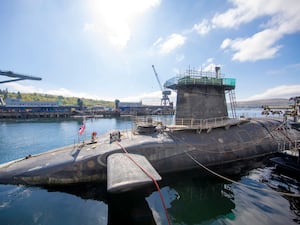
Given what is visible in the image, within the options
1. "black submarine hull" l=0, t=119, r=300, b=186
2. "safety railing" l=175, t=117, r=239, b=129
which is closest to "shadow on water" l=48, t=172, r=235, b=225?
"black submarine hull" l=0, t=119, r=300, b=186

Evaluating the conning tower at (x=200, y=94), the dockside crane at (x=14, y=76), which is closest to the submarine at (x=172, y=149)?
the conning tower at (x=200, y=94)

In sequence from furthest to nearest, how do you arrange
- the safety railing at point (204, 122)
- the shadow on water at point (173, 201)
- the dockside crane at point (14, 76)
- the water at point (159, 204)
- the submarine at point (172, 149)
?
the dockside crane at point (14, 76) → the safety railing at point (204, 122) → the submarine at point (172, 149) → the shadow on water at point (173, 201) → the water at point (159, 204)

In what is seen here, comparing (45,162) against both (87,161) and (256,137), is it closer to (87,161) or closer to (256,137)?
(87,161)

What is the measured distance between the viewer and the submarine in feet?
32.7

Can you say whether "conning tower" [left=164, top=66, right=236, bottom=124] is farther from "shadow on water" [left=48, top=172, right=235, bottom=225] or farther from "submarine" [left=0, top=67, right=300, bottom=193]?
"shadow on water" [left=48, top=172, right=235, bottom=225]

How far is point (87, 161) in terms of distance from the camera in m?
10.8

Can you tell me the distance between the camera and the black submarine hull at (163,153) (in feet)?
34.4

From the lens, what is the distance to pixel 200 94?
16547mm

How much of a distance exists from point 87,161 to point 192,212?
7.36 m

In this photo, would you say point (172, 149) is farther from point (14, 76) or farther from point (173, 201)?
point (14, 76)

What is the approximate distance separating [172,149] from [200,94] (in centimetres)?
712

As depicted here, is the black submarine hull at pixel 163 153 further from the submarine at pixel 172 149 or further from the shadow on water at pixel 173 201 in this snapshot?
the shadow on water at pixel 173 201

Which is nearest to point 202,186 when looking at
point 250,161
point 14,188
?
point 250,161

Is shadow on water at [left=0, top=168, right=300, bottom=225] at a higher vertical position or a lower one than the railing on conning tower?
lower
